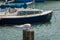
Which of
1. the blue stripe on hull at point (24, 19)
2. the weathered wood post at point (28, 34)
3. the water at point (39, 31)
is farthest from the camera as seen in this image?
the blue stripe on hull at point (24, 19)

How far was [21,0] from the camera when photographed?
218 ft

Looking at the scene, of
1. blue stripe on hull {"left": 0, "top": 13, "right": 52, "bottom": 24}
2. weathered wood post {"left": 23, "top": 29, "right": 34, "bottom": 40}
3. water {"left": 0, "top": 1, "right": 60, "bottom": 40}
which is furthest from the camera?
blue stripe on hull {"left": 0, "top": 13, "right": 52, "bottom": 24}

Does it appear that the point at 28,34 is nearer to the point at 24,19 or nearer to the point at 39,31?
the point at 39,31

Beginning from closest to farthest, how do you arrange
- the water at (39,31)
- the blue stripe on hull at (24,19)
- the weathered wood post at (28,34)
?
1. the weathered wood post at (28,34)
2. the water at (39,31)
3. the blue stripe on hull at (24,19)

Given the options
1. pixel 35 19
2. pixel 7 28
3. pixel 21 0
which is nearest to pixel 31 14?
pixel 35 19

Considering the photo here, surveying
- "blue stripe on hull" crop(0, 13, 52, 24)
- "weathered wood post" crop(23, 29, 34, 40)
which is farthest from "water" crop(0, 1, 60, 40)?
"weathered wood post" crop(23, 29, 34, 40)

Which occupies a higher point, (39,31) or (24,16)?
(24,16)

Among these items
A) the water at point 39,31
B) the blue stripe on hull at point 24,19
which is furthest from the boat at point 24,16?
the water at point 39,31

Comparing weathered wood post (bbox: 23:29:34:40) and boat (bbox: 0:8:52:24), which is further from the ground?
weathered wood post (bbox: 23:29:34:40)

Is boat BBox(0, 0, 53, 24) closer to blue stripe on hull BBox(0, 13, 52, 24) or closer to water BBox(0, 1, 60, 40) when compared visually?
blue stripe on hull BBox(0, 13, 52, 24)

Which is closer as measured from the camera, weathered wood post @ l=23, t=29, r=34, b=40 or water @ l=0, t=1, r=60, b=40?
weathered wood post @ l=23, t=29, r=34, b=40

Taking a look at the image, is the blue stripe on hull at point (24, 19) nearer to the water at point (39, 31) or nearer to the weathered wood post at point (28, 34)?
the water at point (39, 31)

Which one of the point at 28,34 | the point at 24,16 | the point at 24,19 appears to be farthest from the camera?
the point at 24,16

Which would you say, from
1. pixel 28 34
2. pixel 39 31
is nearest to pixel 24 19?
pixel 39 31
